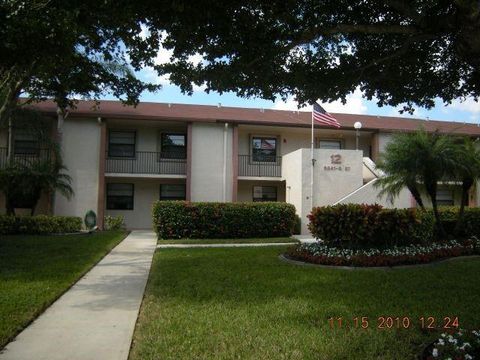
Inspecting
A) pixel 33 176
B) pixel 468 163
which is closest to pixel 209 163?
pixel 33 176

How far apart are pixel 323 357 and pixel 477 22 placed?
323cm

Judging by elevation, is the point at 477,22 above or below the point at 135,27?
below

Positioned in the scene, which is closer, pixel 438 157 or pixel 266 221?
pixel 438 157

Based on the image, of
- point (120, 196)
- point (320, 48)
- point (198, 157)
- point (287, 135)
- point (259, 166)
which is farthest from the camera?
point (287, 135)

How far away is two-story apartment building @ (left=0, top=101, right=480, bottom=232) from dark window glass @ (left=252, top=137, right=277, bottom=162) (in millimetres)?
55

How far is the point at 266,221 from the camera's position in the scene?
1956 centimetres

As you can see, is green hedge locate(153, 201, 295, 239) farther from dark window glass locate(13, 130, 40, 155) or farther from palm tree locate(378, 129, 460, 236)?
dark window glass locate(13, 130, 40, 155)

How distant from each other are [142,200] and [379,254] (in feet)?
56.8

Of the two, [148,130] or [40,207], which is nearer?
[40,207]

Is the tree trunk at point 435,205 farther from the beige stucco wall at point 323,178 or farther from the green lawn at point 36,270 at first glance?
the green lawn at point 36,270

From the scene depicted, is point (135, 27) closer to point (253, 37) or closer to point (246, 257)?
point (253, 37)

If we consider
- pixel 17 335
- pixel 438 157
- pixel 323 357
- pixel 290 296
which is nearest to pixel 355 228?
pixel 438 157

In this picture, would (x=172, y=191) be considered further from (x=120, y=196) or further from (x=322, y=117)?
(x=322, y=117)
